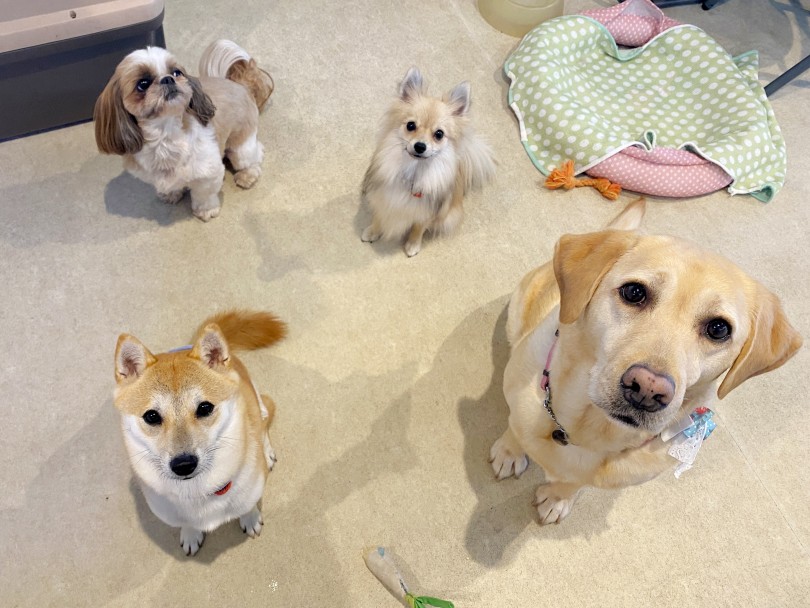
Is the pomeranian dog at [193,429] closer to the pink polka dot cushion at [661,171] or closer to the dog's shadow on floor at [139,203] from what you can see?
the dog's shadow on floor at [139,203]

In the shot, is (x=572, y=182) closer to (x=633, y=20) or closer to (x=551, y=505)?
(x=633, y=20)

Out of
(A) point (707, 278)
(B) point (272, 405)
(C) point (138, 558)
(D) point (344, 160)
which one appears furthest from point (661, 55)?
(C) point (138, 558)

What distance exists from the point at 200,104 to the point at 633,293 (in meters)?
1.58

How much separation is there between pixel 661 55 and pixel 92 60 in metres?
2.66

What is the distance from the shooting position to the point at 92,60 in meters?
2.34

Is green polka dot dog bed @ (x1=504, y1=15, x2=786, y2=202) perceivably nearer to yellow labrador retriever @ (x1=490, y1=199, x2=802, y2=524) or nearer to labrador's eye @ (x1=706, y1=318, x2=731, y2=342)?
yellow labrador retriever @ (x1=490, y1=199, x2=802, y2=524)

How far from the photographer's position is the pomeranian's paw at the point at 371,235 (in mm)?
2480

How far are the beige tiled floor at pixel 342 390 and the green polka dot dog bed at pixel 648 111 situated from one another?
0.42 feet

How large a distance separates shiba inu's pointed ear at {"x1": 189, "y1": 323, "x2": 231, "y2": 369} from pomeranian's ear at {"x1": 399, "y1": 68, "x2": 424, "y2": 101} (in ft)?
3.93

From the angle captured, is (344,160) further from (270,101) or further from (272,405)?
(272,405)

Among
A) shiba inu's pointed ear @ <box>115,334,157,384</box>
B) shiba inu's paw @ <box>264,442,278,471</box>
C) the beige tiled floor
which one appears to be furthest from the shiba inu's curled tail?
shiba inu's pointed ear @ <box>115,334,157,384</box>

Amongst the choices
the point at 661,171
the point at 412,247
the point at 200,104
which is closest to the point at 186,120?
the point at 200,104

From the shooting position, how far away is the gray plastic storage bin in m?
2.15

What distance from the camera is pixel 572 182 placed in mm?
2703
